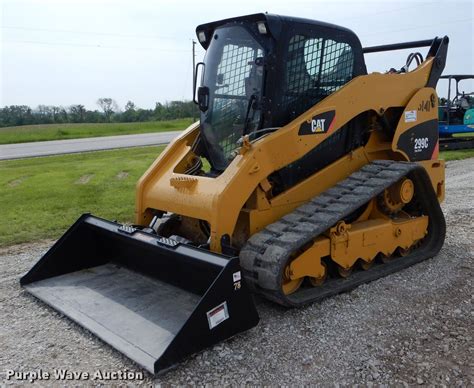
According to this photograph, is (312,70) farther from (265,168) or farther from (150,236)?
(150,236)

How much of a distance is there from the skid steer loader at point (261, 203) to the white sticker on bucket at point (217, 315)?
1 cm

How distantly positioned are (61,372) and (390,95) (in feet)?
14.1

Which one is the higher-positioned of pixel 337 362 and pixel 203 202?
pixel 203 202

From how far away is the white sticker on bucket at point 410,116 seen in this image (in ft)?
19.3

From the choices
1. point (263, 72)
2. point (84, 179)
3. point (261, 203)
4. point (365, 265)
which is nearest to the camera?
point (261, 203)

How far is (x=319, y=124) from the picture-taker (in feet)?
16.3

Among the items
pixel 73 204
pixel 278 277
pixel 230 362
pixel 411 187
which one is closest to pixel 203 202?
pixel 278 277

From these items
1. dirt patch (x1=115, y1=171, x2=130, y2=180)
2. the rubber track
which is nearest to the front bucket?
the rubber track

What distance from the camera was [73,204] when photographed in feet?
29.5

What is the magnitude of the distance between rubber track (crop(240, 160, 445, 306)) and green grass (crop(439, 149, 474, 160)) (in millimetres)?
Answer: 10131

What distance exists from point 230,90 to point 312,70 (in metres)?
0.86

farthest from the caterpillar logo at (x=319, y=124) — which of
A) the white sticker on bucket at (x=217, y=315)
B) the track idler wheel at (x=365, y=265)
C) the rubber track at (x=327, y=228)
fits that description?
the white sticker on bucket at (x=217, y=315)

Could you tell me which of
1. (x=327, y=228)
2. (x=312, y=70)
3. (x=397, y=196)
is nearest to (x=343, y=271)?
(x=327, y=228)

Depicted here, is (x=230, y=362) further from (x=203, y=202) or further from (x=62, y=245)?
(x=62, y=245)
